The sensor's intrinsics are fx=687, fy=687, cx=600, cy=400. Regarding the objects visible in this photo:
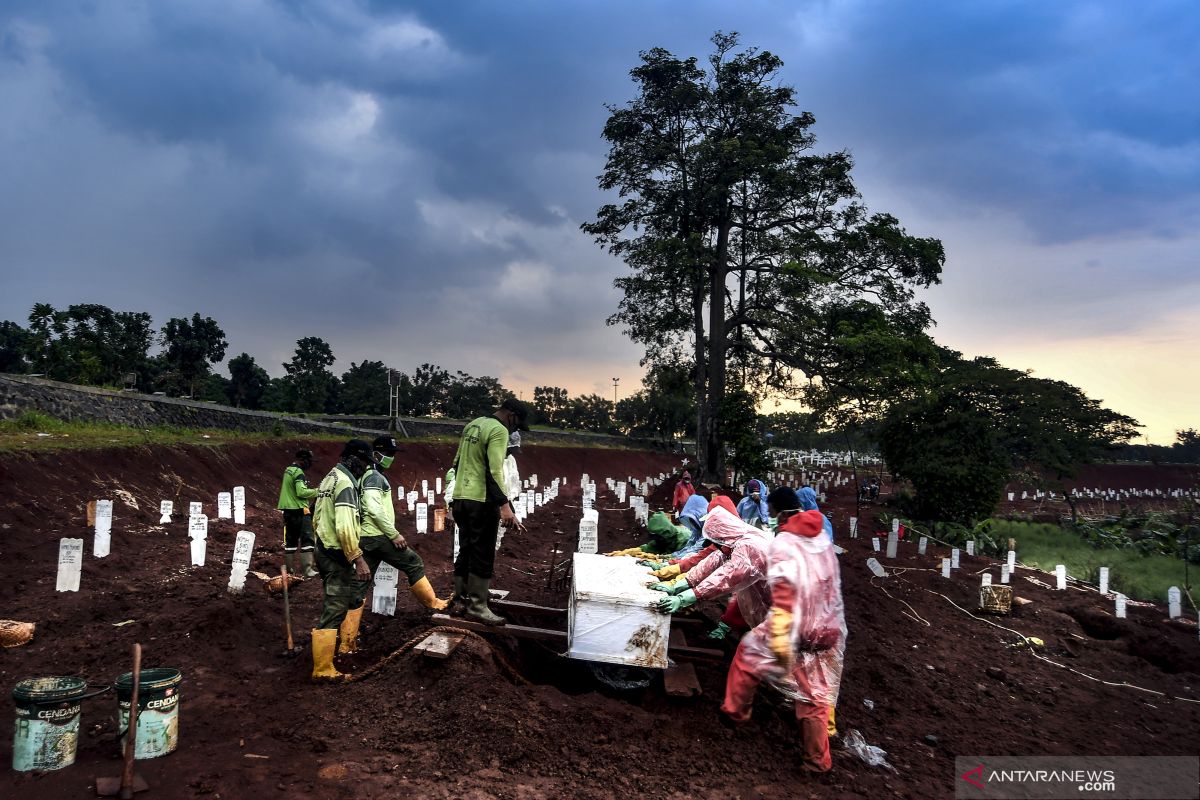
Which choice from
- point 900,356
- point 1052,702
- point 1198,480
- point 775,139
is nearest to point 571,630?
point 1052,702

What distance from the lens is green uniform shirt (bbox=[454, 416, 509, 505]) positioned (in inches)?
220

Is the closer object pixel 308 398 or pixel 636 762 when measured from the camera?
pixel 636 762

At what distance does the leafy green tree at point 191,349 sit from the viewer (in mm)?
36156

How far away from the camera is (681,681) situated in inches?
195

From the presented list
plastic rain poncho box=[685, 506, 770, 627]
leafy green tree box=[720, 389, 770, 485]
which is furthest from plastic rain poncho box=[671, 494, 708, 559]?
leafy green tree box=[720, 389, 770, 485]

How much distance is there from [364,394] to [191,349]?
13.3m

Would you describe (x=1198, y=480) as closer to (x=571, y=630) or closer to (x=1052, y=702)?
(x=1052, y=702)

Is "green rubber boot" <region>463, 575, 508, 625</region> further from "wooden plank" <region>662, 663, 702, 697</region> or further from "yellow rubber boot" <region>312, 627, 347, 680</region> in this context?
"wooden plank" <region>662, 663, 702, 697</region>

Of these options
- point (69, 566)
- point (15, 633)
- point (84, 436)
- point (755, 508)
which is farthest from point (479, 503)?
point (84, 436)

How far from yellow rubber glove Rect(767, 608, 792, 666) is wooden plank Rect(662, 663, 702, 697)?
2.55 feet

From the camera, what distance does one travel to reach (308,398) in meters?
43.8

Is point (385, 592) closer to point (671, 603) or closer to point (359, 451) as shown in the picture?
point (359, 451)

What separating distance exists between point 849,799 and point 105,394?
2091 centimetres

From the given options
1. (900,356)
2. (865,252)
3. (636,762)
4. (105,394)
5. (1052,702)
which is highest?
(865,252)
